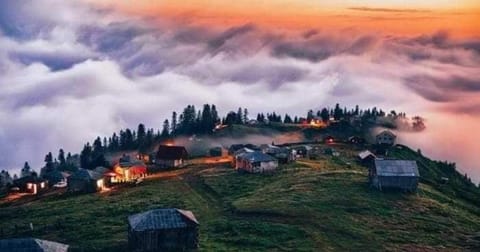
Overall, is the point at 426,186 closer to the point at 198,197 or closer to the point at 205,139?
the point at 198,197

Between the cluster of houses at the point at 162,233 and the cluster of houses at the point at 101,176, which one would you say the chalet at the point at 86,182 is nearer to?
the cluster of houses at the point at 101,176

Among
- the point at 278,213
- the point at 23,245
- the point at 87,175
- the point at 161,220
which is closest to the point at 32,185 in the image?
the point at 87,175

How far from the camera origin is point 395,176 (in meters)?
104

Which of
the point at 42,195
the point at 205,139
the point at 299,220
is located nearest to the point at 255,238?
the point at 299,220

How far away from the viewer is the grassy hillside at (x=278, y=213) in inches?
3086

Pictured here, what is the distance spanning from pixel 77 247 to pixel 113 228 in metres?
8.46

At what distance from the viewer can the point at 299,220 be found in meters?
85.8

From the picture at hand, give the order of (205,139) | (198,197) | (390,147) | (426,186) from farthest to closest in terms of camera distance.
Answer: (205,139) < (390,147) < (426,186) < (198,197)

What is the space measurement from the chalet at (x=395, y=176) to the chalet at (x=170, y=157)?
53.0 meters

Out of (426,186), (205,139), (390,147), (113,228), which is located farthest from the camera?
(205,139)

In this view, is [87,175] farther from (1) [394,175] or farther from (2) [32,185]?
(1) [394,175]

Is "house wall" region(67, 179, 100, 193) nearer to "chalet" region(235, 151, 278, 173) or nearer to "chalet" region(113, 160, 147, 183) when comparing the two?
"chalet" region(113, 160, 147, 183)

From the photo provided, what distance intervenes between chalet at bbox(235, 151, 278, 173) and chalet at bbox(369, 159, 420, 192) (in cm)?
2412

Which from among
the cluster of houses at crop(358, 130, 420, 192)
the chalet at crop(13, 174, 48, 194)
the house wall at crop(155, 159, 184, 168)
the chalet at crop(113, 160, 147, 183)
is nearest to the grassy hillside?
the cluster of houses at crop(358, 130, 420, 192)
